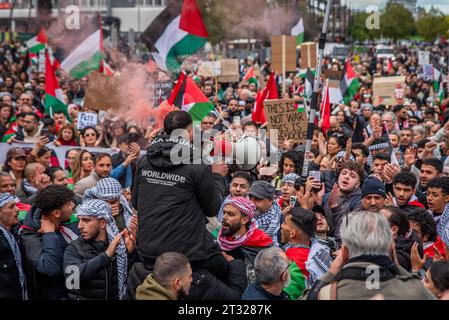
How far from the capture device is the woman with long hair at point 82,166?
26.4 feet

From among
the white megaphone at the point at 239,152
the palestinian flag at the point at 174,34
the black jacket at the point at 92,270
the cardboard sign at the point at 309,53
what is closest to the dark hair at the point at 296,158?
the white megaphone at the point at 239,152

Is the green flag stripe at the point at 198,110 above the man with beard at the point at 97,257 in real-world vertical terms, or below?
above

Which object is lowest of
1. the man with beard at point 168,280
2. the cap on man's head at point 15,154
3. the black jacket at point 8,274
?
the black jacket at point 8,274

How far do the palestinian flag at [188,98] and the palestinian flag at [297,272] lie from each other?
3899 mm

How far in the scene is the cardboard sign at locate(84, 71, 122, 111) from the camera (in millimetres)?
11031

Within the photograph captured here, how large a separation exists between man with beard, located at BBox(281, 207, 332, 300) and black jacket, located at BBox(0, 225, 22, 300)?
189 centimetres

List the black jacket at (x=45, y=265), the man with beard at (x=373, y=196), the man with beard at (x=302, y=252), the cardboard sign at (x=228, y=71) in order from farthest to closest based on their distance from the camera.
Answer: the cardboard sign at (x=228, y=71)
the man with beard at (x=373, y=196)
the black jacket at (x=45, y=265)
the man with beard at (x=302, y=252)

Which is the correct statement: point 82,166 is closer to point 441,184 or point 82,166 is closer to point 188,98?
point 188,98

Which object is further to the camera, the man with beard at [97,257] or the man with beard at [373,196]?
the man with beard at [373,196]

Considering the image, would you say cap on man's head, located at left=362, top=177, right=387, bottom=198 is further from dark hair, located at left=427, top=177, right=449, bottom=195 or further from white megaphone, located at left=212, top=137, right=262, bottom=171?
white megaphone, located at left=212, top=137, right=262, bottom=171

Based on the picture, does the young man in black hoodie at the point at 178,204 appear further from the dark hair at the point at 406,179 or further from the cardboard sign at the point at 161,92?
the cardboard sign at the point at 161,92

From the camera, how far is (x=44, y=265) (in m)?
4.75

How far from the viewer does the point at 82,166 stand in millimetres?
8078
